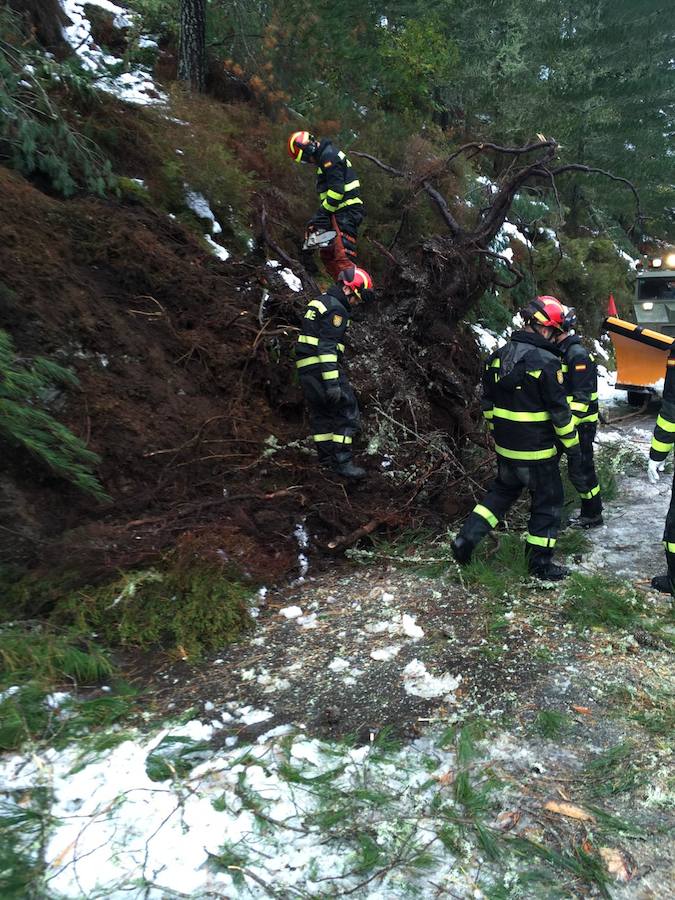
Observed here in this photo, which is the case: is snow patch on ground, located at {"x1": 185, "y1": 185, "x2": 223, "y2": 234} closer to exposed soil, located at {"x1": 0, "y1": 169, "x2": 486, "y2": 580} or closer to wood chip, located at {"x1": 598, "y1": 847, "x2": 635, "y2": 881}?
exposed soil, located at {"x1": 0, "y1": 169, "x2": 486, "y2": 580}

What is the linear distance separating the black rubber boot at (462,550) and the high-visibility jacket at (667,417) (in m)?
1.46

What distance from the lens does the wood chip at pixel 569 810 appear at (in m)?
2.31

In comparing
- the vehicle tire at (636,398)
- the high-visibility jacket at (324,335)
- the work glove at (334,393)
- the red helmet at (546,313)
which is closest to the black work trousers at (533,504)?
the red helmet at (546,313)

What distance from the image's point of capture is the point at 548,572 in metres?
4.24

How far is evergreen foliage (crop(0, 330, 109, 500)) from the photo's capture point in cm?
323

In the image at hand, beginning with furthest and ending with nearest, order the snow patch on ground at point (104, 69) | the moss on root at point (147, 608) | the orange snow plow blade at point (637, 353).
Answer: the orange snow plow blade at point (637, 353)
the snow patch on ground at point (104, 69)
the moss on root at point (147, 608)

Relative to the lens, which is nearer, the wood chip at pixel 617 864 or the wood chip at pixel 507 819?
the wood chip at pixel 617 864

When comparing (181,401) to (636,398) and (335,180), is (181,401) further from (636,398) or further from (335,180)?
(636,398)

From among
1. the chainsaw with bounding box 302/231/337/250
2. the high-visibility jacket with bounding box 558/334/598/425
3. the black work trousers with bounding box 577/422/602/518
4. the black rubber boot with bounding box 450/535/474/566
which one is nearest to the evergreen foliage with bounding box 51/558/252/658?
the black rubber boot with bounding box 450/535/474/566

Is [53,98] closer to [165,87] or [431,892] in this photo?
[165,87]

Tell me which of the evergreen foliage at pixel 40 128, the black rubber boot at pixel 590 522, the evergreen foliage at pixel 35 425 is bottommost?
the black rubber boot at pixel 590 522

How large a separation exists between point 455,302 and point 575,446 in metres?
3.13

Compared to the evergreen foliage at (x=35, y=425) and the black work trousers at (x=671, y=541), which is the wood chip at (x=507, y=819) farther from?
the evergreen foliage at (x=35, y=425)

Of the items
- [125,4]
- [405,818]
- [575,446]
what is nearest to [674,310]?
[575,446]
